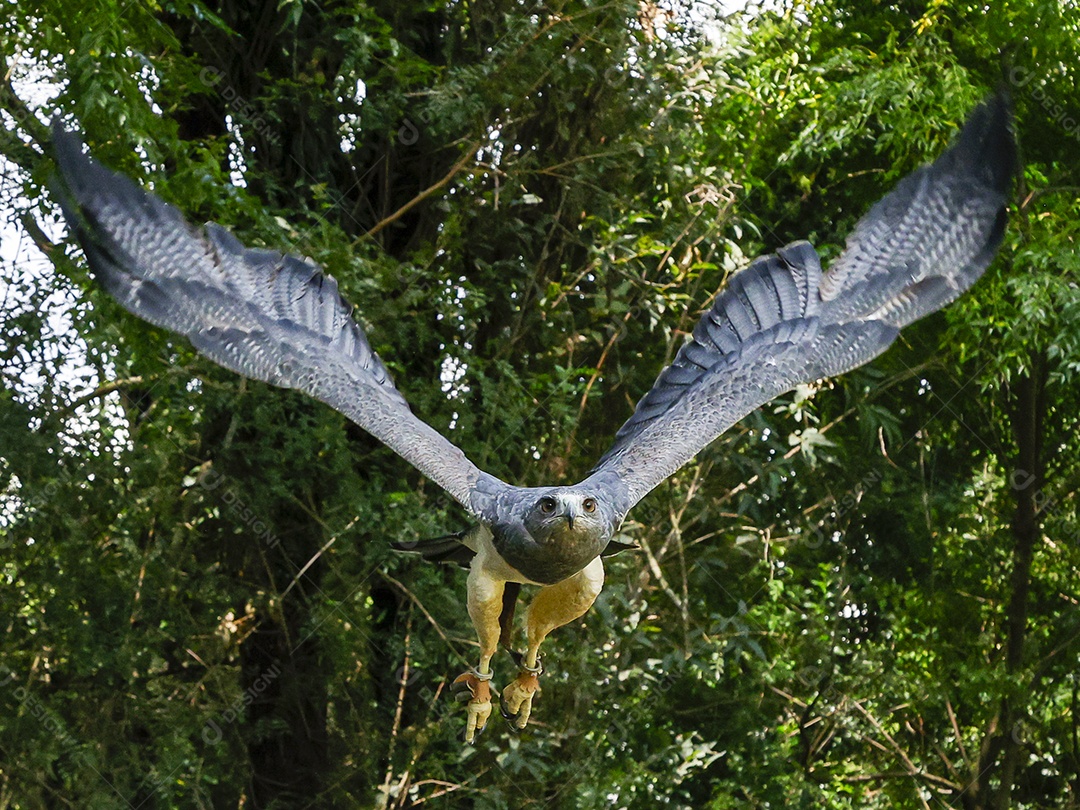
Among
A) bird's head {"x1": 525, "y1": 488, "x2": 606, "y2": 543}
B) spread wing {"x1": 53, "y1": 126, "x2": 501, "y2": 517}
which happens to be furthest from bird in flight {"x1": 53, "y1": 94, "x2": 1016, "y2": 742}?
bird's head {"x1": 525, "y1": 488, "x2": 606, "y2": 543}

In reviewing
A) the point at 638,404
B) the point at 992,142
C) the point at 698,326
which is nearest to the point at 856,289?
the point at 698,326

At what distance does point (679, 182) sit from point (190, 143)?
2.82m

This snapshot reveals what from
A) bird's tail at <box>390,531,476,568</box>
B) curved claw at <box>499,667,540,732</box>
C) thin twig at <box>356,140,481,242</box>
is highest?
thin twig at <box>356,140,481,242</box>

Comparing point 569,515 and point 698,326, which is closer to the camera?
point 569,515

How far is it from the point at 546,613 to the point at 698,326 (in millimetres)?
Answer: 1388

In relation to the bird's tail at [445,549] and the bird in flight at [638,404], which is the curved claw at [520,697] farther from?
the bird's tail at [445,549]

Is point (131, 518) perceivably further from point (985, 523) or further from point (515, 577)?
point (985, 523)

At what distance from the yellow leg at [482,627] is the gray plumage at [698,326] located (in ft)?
0.40

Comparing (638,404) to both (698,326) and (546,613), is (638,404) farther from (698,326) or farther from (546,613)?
(546,613)

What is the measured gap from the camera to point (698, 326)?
6430 mm

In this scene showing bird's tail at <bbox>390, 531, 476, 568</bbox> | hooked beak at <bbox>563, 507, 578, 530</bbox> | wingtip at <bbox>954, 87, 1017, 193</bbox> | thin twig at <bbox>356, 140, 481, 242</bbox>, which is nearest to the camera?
hooked beak at <bbox>563, 507, 578, 530</bbox>

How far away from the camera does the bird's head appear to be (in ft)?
16.1

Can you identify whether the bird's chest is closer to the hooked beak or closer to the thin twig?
the hooked beak

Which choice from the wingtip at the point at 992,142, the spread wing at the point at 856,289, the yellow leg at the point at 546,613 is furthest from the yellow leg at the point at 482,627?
the wingtip at the point at 992,142
